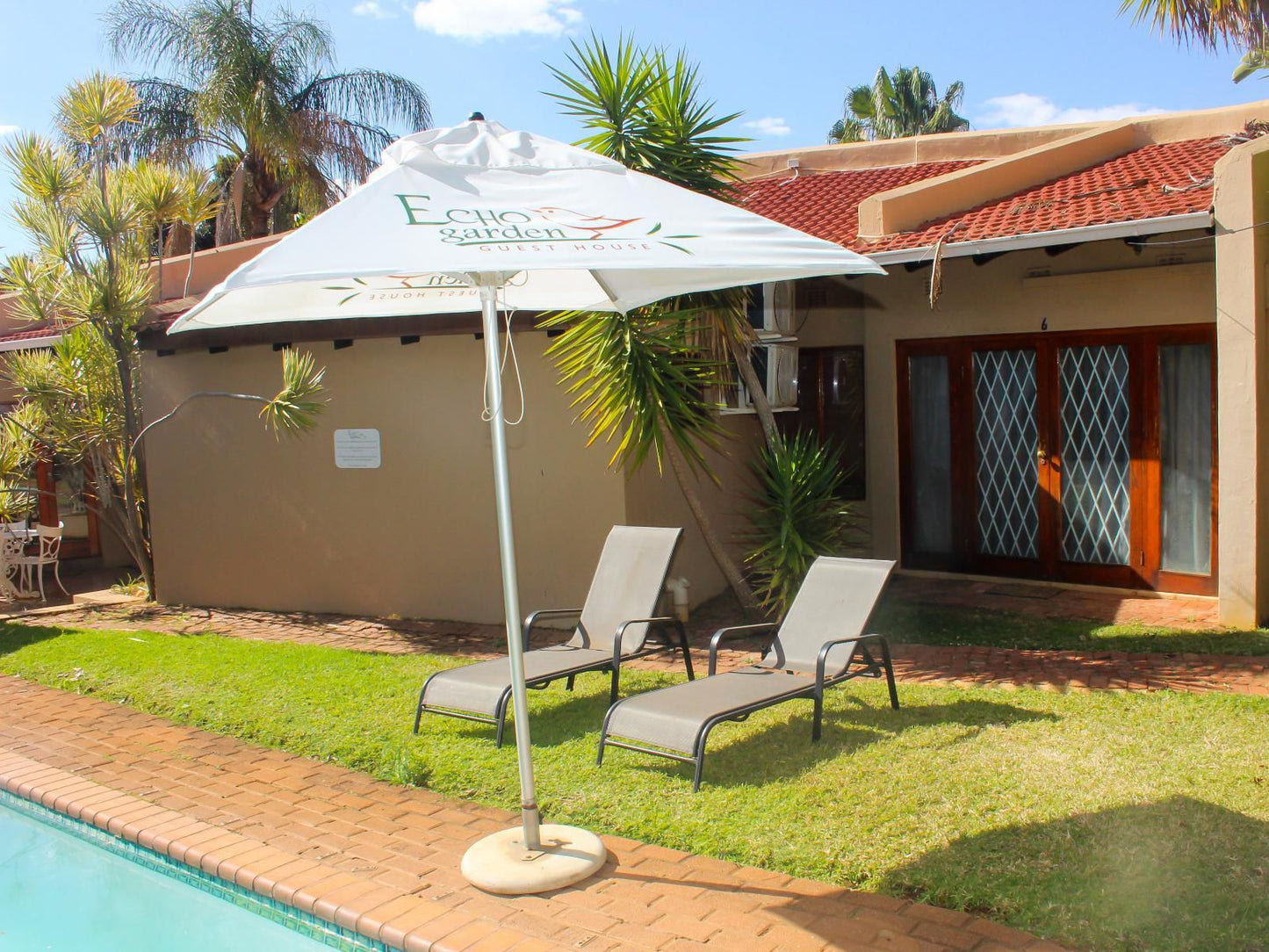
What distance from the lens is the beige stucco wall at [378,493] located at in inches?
398

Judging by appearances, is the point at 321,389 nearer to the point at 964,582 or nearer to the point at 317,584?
the point at 317,584

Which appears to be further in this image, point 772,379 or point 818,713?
point 772,379

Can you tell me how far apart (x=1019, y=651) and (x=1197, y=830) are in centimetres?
367

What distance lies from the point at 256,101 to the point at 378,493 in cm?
2193

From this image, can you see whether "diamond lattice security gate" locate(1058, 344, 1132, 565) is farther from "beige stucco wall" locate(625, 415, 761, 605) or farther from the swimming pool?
the swimming pool

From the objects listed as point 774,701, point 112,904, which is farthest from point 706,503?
point 112,904

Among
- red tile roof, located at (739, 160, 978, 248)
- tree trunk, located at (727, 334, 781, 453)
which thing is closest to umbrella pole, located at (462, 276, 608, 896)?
tree trunk, located at (727, 334, 781, 453)

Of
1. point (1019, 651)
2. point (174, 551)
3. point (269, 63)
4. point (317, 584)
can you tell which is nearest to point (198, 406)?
point (174, 551)

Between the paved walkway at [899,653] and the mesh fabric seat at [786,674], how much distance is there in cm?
116

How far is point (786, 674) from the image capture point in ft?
21.1

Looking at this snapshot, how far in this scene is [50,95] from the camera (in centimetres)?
1233

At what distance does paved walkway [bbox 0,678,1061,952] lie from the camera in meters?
4.09

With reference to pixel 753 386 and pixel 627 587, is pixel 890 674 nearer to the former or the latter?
pixel 627 587

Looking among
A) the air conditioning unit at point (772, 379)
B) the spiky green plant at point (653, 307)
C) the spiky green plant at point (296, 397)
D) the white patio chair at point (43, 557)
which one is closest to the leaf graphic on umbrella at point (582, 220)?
the spiky green plant at point (653, 307)
